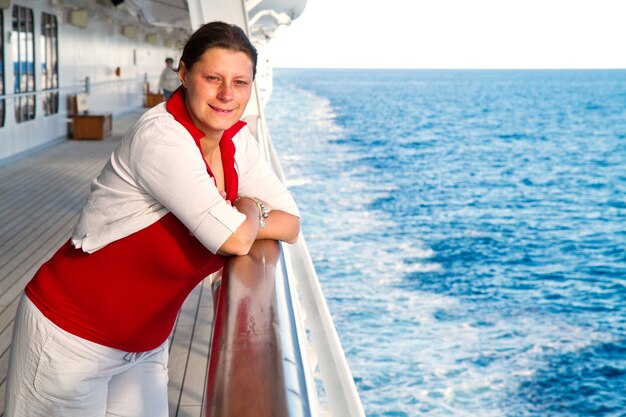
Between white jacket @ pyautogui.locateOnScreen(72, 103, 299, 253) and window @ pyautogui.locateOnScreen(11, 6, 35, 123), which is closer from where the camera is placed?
white jacket @ pyautogui.locateOnScreen(72, 103, 299, 253)

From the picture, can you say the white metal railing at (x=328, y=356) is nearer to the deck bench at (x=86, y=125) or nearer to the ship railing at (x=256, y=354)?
the ship railing at (x=256, y=354)

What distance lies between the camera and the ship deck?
2301mm

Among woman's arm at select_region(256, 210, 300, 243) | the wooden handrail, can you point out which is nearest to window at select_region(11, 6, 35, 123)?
woman's arm at select_region(256, 210, 300, 243)

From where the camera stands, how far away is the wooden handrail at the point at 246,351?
52cm

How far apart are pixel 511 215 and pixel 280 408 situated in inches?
755

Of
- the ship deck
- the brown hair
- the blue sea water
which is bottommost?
the blue sea water

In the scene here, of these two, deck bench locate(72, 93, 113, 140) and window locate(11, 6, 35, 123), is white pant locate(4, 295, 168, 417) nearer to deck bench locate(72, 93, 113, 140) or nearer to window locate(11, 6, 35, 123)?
window locate(11, 6, 35, 123)

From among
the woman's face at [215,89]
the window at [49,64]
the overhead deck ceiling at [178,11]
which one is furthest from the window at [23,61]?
the woman's face at [215,89]

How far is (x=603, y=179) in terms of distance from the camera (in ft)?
82.7

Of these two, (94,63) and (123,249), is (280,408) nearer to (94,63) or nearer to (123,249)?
(123,249)

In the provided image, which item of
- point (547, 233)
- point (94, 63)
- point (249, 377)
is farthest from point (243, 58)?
point (547, 233)

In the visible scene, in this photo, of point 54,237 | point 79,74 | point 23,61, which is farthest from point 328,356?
point 79,74

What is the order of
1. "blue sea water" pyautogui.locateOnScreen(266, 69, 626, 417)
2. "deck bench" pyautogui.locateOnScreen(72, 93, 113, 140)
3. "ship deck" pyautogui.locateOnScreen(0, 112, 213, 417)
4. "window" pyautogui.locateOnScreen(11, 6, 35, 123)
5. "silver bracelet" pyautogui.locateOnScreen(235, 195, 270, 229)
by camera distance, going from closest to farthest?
"silver bracelet" pyautogui.locateOnScreen(235, 195, 270, 229) < "ship deck" pyautogui.locateOnScreen(0, 112, 213, 417) < "window" pyautogui.locateOnScreen(11, 6, 35, 123) < "deck bench" pyautogui.locateOnScreen(72, 93, 113, 140) < "blue sea water" pyautogui.locateOnScreen(266, 69, 626, 417)

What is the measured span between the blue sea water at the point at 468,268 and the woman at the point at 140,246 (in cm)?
772
